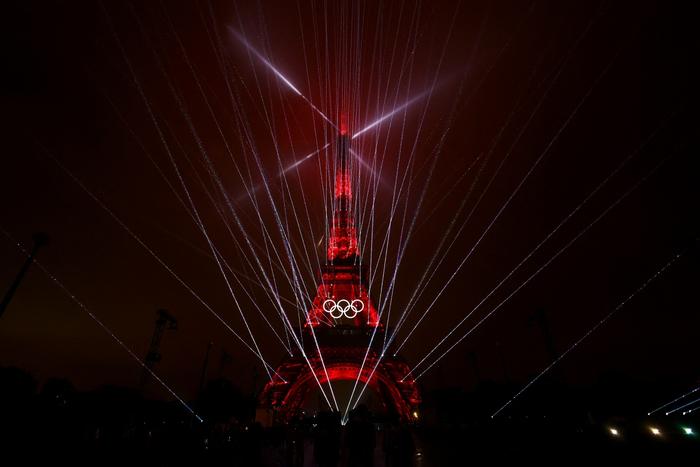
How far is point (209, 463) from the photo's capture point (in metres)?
10.1

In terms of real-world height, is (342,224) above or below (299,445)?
above

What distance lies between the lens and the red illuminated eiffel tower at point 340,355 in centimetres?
3747

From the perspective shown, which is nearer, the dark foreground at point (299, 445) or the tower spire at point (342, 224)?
the dark foreground at point (299, 445)

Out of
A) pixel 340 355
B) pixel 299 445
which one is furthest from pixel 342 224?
pixel 299 445

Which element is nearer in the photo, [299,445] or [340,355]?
[299,445]

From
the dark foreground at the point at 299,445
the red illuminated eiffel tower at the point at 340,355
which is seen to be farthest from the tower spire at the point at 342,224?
the dark foreground at the point at 299,445

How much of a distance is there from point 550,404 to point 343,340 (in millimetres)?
28567

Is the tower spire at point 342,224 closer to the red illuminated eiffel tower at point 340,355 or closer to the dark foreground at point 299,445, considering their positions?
the red illuminated eiffel tower at point 340,355

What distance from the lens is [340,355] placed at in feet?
136

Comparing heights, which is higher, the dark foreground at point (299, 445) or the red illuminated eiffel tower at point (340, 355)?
the red illuminated eiffel tower at point (340, 355)

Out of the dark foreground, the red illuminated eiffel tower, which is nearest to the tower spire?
the red illuminated eiffel tower

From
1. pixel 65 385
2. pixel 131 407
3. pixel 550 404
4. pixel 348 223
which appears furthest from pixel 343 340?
pixel 65 385

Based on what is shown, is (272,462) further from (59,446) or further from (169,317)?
(169,317)

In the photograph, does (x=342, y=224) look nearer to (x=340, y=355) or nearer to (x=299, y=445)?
(x=340, y=355)
